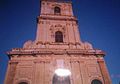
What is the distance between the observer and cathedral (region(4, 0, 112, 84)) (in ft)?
50.5

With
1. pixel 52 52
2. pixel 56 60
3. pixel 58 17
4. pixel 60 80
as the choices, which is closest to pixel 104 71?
pixel 60 80

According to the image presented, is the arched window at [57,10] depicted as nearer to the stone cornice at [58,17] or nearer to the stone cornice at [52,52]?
the stone cornice at [58,17]

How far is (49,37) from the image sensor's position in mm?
19328

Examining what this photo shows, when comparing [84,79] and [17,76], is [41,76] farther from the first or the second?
[84,79]

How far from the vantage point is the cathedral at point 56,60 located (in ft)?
50.5

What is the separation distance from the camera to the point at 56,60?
657 inches

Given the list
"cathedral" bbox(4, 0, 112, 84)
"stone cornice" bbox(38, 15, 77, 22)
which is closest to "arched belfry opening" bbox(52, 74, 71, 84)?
"cathedral" bbox(4, 0, 112, 84)

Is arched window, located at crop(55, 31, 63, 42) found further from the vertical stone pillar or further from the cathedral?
the vertical stone pillar

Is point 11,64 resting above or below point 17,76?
above

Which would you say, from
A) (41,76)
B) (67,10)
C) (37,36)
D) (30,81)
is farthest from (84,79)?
(67,10)

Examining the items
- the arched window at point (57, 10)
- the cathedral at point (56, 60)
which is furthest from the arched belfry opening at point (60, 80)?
the arched window at point (57, 10)

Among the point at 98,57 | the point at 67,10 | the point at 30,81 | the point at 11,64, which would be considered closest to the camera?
the point at 30,81

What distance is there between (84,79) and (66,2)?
1433 centimetres

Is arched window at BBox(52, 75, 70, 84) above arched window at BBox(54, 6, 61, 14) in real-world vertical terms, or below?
below
